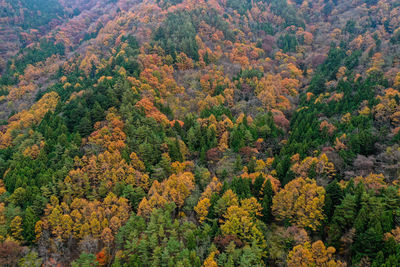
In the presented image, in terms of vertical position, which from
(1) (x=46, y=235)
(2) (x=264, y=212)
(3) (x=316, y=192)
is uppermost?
(3) (x=316, y=192)

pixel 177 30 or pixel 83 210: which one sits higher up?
pixel 177 30

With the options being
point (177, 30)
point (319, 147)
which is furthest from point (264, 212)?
point (177, 30)

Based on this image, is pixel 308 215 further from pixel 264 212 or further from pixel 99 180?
pixel 99 180

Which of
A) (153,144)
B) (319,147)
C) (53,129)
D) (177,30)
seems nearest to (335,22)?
(177,30)

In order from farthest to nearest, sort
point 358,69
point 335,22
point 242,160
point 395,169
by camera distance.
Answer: point 335,22
point 358,69
point 242,160
point 395,169

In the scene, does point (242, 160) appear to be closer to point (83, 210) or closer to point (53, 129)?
point (83, 210)

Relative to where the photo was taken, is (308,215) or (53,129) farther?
(53,129)

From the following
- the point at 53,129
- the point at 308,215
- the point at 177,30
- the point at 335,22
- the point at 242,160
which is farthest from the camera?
the point at 335,22
